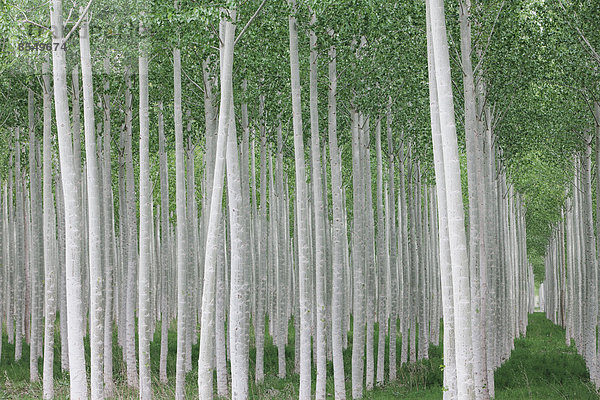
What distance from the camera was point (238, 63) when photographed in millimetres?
14750

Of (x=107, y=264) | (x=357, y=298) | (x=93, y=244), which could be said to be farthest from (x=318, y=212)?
(x=107, y=264)

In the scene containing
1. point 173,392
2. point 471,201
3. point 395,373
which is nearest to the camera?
point 471,201

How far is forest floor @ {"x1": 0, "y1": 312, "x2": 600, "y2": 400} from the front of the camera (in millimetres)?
15094

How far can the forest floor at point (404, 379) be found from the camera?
15.1m

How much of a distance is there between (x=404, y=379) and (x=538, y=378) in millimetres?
3872

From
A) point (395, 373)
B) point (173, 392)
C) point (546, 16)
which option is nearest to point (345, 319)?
point (395, 373)

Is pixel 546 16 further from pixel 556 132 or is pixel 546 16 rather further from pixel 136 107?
pixel 136 107

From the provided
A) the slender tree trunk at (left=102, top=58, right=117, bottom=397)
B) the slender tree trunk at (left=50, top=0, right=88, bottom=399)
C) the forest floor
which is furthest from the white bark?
the slender tree trunk at (left=50, top=0, right=88, bottom=399)

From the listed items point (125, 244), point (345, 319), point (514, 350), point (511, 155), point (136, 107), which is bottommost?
point (514, 350)

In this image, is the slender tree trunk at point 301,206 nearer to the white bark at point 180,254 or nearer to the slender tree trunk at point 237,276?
the slender tree trunk at point 237,276

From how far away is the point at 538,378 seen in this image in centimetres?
1812

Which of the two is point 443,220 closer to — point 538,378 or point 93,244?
point 93,244

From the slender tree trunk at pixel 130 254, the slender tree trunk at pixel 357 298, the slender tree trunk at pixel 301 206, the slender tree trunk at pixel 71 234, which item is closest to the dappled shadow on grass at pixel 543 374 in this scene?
the slender tree trunk at pixel 357 298

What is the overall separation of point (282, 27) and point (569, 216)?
1838 centimetres
